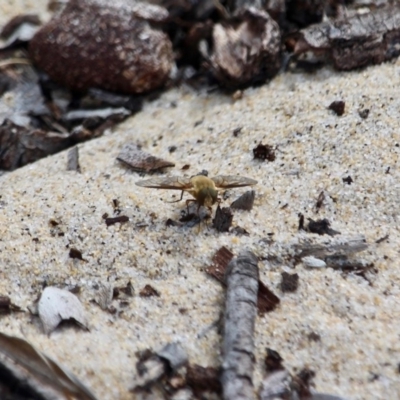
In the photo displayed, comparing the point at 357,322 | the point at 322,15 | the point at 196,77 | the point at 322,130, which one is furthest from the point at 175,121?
the point at 357,322

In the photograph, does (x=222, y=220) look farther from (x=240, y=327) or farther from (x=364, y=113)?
(x=364, y=113)

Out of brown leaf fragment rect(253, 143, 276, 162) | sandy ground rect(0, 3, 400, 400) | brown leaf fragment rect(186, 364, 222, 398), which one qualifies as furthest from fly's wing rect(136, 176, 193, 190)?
brown leaf fragment rect(186, 364, 222, 398)

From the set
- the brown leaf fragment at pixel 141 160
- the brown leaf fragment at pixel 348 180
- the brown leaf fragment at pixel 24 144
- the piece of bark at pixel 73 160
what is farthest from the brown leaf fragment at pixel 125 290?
the brown leaf fragment at pixel 24 144

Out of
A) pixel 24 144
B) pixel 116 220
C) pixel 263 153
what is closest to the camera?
pixel 116 220

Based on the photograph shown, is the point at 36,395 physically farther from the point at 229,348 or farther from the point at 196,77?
the point at 196,77

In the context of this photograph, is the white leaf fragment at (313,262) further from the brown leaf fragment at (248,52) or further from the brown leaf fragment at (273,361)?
the brown leaf fragment at (248,52)

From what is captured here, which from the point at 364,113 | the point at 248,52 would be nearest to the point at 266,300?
the point at 364,113
